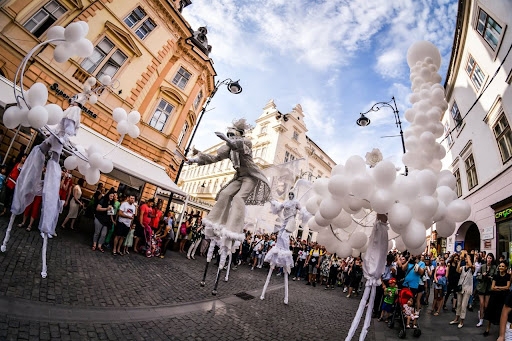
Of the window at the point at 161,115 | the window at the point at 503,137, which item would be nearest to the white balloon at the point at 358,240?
the window at the point at 503,137

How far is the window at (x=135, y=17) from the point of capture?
1512 cm

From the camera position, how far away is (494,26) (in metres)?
11.2

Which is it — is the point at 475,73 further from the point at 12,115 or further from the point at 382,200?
the point at 12,115

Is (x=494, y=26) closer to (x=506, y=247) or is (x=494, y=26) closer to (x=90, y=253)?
(x=506, y=247)

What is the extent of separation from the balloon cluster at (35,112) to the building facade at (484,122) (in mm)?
12597

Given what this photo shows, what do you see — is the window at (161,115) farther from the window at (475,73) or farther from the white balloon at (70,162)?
the window at (475,73)

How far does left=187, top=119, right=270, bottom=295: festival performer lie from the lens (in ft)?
17.1

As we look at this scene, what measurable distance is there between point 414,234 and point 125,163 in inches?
429

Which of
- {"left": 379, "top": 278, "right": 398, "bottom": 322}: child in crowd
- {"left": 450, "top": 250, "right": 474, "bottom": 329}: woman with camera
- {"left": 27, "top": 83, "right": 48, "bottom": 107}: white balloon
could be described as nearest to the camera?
{"left": 27, "top": 83, "right": 48, "bottom": 107}: white balloon

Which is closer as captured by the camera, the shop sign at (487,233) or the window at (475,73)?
the shop sign at (487,233)

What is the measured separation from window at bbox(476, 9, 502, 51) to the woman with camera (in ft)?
32.5

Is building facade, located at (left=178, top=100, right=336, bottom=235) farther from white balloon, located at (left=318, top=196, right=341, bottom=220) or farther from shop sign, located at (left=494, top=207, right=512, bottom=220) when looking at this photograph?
white balloon, located at (left=318, top=196, right=341, bottom=220)

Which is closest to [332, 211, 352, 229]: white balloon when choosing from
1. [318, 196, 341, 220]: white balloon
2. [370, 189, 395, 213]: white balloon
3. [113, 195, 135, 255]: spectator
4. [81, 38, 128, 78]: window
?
[318, 196, 341, 220]: white balloon

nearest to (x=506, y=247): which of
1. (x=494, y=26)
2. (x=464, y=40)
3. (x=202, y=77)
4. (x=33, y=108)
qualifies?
(x=494, y=26)
